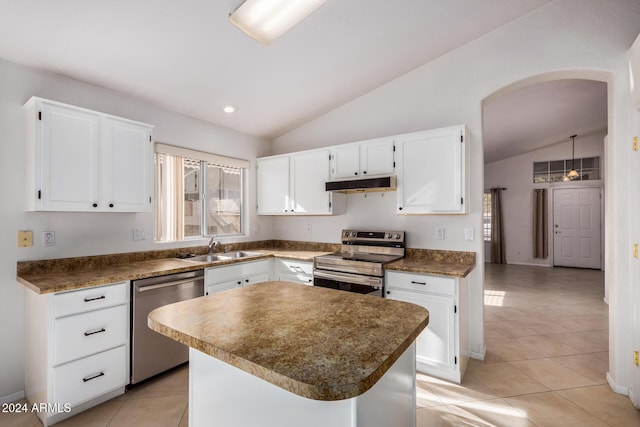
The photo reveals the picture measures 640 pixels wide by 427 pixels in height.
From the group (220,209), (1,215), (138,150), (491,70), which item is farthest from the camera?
(220,209)

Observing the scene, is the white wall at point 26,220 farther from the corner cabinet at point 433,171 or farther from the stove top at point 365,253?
the corner cabinet at point 433,171

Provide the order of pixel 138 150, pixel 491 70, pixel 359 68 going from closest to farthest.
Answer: pixel 138 150 < pixel 491 70 < pixel 359 68

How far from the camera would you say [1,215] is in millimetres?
2143

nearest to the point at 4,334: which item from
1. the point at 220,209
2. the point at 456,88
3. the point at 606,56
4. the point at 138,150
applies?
the point at 138,150

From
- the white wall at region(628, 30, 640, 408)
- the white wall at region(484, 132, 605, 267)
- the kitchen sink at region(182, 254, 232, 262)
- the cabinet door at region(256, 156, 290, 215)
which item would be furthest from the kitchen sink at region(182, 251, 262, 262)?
the white wall at region(484, 132, 605, 267)

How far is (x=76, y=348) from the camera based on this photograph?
203 centimetres

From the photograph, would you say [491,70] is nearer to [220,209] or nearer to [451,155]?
[451,155]

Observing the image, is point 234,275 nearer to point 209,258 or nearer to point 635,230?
point 209,258

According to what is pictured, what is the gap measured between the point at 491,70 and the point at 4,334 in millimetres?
4484

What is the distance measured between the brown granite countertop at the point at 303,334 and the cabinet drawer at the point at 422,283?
45.4 inches

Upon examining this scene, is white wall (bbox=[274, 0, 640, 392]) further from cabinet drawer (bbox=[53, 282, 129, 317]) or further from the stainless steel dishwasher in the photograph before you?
cabinet drawer (bbox=[53, 282, 129, 317])

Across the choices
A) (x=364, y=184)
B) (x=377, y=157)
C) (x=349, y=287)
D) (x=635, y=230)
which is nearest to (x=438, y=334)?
(x=349, y=287)

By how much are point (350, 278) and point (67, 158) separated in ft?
7.99

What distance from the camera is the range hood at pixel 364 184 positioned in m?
2.90
